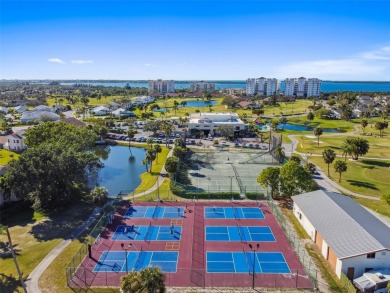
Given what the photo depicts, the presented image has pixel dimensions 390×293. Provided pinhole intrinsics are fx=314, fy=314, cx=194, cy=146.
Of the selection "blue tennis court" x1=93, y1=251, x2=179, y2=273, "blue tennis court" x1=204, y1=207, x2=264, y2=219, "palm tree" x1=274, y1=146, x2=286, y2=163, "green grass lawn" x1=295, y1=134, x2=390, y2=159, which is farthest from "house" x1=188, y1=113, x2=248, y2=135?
"blue tennis court" x1=93, y1=251, x2=179, y2=273

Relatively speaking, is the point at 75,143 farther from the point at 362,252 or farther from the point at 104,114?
the point at 104,114

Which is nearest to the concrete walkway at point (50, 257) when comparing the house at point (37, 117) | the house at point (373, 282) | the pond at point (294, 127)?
the house at point (373, 282)

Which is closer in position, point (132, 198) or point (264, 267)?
point (264, 267)

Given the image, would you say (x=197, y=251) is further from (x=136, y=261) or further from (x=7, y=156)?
(x=7, y=156)

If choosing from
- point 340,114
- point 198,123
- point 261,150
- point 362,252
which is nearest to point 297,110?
point 340,114

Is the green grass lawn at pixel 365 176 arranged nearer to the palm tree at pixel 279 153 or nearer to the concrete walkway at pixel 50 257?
the palm tree at pixel 279 153

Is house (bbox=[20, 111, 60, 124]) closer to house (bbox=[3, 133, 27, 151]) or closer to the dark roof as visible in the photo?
house (bbox=[3, 133, 27, 151])

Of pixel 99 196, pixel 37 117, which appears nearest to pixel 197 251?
pixel 99 196
